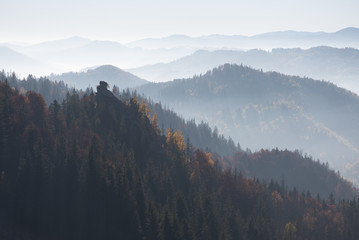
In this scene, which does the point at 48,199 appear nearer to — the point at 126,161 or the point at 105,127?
the point at 126,161

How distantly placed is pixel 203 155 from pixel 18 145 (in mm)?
72827

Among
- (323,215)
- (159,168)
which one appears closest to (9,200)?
(159,168)

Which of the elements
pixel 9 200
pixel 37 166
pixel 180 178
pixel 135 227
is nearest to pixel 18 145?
pixel 37 166

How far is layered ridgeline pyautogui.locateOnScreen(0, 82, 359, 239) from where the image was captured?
76.4m

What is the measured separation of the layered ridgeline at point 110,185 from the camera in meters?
76.4

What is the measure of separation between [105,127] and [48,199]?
155 feet

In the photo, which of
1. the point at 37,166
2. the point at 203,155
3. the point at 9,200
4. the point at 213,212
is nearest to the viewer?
the point at 9,200

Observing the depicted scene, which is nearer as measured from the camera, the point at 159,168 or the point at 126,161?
the point at 126,161

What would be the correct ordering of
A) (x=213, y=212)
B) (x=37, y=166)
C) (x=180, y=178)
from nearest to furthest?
(x=37, y=166)
(x=213, y=212)
(x=180, y=178)

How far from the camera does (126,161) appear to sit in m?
98.1

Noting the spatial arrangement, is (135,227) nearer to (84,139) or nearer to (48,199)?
(48,199)

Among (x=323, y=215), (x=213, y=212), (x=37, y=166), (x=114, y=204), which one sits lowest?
(x=323, y=215)

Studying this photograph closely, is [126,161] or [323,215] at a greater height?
[126,161]

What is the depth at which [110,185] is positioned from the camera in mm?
81750
